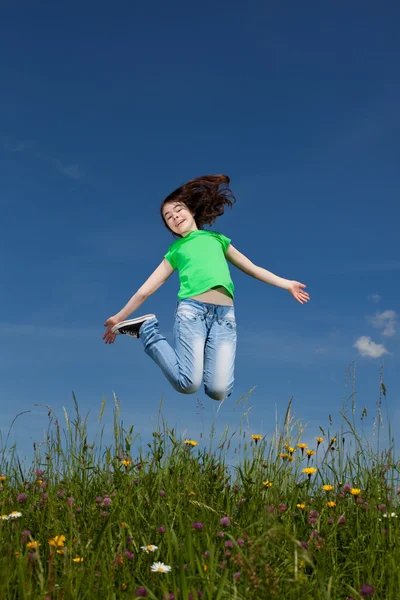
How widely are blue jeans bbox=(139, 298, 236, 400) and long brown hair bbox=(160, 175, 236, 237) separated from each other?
124 centimetres

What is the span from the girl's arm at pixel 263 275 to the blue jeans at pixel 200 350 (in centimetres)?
62

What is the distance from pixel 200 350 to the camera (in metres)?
6.29

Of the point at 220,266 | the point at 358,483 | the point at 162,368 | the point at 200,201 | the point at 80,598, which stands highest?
the point at 200,201

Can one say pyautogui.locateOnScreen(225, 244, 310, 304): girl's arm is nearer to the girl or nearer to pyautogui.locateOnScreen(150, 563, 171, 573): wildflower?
the girl

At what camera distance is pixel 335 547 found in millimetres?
4125

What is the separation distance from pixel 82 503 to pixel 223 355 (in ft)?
7.26

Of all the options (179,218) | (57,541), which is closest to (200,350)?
(179,218)

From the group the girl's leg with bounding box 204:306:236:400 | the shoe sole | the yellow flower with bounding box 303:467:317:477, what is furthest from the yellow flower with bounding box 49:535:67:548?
the shoe sole

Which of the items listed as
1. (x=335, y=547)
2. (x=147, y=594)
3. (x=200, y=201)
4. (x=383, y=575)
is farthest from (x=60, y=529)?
(x=200, y=201)

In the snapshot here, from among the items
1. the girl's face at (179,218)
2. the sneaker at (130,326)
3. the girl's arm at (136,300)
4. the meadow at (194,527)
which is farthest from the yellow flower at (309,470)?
the girl's face at (179,218)

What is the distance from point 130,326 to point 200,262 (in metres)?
1.01

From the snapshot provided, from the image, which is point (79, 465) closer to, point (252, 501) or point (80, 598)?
point (252, 501)

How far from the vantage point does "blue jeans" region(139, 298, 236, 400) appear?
6266 millimetres

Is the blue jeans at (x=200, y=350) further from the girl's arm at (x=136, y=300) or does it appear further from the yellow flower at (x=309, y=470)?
the yellow flower at (x=309, y=470)
